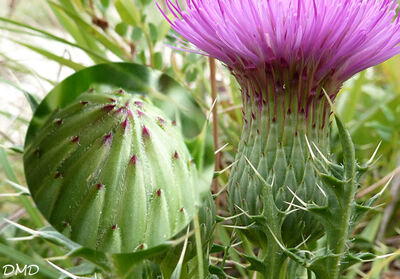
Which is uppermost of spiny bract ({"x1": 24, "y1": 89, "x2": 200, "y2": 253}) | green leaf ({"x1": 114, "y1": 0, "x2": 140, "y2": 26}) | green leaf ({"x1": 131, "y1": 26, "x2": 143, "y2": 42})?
green leaf ({"x1": 114, "y1": 0, "x2": 140, "y2": 26})

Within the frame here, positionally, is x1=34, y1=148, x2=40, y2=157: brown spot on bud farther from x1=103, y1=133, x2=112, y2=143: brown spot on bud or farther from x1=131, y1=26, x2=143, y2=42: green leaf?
x1=131, y1=26, x2=143, y2=42: green leaf

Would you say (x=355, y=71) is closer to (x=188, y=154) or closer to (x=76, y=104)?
(x=188, y=154)

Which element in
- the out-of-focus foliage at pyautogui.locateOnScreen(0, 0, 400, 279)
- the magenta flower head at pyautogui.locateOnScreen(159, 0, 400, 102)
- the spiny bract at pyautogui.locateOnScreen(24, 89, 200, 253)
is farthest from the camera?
the out-of-focus foliage at pyautogui.locateOnScreen(0, 0, 400, 279)

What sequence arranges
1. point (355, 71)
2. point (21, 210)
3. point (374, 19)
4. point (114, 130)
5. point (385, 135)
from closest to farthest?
point (114, 130) → point (374, 19) → point (355, 71) → point (21, 210) → point (385, 135)

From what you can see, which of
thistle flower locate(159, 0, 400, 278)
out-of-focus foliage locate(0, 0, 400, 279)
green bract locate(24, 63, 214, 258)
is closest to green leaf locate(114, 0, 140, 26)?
out-of-focus foliage locate(0, 0, 400, 279)

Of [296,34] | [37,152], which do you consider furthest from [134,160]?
[296,34]

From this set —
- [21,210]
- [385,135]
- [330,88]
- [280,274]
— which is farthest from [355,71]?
[21,210]

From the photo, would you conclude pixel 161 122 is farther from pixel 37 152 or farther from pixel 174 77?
pixel 174 77
